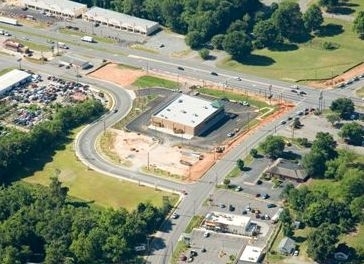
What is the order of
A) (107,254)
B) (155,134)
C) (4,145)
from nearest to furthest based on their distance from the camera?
(107,254)
(4,145)
(155,134)

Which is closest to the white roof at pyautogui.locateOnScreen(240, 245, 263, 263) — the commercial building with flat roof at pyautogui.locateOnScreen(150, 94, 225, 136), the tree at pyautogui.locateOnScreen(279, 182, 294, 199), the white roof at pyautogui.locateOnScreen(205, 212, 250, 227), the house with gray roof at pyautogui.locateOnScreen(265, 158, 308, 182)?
the white roof at pyautogui.locateOnScreen(205, 212, 250, 227)

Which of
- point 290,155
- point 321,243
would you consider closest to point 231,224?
point 321,243

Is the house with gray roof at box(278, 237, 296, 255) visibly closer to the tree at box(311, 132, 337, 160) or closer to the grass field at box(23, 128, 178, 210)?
the grass field at box(23, 128, 178, 210)

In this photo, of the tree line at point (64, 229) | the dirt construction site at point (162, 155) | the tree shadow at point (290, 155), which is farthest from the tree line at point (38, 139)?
the tree shadow at point (290, 155)

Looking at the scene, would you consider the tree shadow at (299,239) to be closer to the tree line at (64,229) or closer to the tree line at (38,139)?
the tree line at (64,229)

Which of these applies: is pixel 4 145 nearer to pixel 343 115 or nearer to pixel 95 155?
pixel 95 155

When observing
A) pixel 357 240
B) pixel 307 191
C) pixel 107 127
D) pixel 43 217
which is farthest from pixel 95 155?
pixel 357 240
